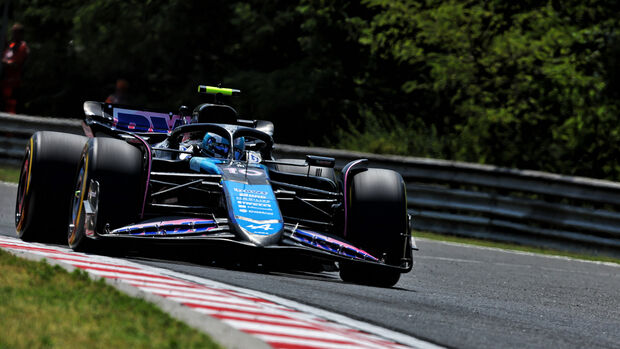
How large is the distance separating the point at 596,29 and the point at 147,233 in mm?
14211

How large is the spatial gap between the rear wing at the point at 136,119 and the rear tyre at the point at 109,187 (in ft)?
7.97

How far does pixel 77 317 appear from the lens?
5.05 meters

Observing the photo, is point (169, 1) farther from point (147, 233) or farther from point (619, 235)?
point (147, 233)

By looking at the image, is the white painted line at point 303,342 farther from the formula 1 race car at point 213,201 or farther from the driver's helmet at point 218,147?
the driver's helmet at point 218,147

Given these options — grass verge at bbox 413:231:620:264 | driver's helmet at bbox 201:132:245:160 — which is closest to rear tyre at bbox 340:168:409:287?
driver's helmet at bbox 201:132:245:160

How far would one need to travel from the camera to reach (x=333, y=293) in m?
7.44

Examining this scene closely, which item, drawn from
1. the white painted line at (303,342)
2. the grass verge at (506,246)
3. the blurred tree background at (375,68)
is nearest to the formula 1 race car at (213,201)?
the white painted line at (303,342)

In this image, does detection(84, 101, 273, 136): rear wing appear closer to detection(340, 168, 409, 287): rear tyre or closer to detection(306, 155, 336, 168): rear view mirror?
detection(306, 155, 336, 168): rear view mirror

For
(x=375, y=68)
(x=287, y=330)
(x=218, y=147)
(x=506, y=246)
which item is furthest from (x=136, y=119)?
(x=375, y=68)

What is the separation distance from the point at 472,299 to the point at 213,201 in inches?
85.0

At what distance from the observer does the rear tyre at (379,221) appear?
8742mm

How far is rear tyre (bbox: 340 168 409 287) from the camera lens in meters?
8.74

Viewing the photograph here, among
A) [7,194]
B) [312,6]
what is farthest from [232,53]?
[7,194]

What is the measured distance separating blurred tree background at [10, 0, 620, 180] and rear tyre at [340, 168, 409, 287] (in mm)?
8933
